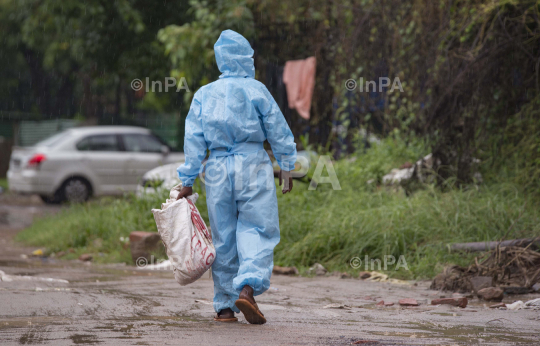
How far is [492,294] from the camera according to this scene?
5.28 meters

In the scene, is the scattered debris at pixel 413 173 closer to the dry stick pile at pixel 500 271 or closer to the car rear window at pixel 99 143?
the dry stick pile at pixel 500 271

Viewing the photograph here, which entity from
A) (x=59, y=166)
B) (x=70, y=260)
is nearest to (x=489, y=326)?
(x=70, y=260)

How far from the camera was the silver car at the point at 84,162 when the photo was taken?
14039 millimetres

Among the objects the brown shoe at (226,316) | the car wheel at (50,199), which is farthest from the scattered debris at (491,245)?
the car wheel at (50,199)

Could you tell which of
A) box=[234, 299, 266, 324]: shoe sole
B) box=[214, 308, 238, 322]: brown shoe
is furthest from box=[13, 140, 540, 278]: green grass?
box=[234, 299, 266, 324]: shoe sole

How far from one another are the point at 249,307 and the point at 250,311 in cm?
4

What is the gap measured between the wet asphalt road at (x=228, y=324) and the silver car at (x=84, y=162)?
7.68 meters

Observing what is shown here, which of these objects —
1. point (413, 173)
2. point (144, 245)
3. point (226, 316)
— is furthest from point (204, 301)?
point (413, 173)

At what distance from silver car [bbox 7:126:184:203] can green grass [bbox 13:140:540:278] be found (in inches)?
209

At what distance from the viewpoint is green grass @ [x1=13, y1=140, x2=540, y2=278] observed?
670 cm

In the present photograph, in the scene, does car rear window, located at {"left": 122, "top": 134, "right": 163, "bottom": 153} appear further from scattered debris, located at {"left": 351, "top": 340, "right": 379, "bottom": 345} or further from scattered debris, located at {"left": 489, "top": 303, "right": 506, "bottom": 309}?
scattered debris, located at {"left": 351, "top": 340, "right": 379, "bottom": 345}

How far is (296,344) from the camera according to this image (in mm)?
3547

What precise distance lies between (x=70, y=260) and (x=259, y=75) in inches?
192

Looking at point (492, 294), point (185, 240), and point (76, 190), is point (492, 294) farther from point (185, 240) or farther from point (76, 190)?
point (76, 190)
